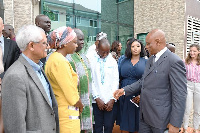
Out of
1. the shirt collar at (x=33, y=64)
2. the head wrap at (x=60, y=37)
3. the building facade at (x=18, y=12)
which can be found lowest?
the shirt collar at (x=33, y=64)

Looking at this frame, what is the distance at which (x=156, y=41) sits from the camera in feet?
7.94

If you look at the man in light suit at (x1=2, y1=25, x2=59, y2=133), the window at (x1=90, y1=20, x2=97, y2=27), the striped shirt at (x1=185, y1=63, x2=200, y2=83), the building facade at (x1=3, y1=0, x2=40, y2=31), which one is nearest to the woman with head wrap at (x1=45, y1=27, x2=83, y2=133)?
the man in light suit at (x1=2, y1=25, x2=59, y2=133)

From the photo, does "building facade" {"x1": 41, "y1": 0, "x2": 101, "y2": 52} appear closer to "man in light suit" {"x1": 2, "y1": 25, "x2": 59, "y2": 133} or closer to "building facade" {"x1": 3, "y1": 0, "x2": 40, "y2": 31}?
"building facade" {"x1": 3, "y1": 0, "x2": 40, "y2": 31}

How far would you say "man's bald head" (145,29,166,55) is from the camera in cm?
239

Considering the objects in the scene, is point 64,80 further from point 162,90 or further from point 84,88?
point 162,90

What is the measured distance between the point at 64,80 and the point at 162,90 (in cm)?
121

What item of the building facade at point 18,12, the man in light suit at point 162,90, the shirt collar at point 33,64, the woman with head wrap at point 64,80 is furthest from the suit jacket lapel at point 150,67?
the building facade at point 18,12

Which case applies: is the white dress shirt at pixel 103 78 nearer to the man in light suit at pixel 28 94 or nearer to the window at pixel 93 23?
the man in light suit at pixel 28 94

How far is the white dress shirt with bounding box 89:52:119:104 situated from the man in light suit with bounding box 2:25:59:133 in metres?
1.71

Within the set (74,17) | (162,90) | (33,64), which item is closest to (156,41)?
(162,90)

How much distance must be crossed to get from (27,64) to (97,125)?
90.2 inches

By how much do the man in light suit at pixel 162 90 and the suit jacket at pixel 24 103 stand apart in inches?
50.6

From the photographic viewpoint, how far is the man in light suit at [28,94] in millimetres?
1417

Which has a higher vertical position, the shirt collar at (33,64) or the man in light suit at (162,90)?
the shirt collar at (33,64)
